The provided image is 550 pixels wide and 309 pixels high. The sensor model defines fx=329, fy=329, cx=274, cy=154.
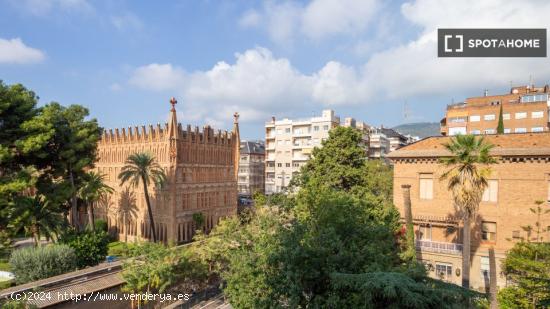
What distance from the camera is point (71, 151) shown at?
1057 inches

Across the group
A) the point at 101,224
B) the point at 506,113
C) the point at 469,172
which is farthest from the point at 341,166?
the point at 506,113

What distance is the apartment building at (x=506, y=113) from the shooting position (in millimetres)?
48312

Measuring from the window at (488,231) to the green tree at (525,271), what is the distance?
2620 mm

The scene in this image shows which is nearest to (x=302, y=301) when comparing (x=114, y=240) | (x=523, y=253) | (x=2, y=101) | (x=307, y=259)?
(x=307, y=259)

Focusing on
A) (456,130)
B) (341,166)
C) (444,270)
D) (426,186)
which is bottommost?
(444,270)

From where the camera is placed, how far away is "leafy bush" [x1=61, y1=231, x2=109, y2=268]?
73.3 feet

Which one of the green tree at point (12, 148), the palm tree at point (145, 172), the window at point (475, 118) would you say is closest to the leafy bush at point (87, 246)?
the green tree at point (12, 148)

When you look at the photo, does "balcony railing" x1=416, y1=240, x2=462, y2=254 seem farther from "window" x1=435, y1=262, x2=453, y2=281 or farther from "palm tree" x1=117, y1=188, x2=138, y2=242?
"palm tree" x1=117, y1=188, x2=138, y2=242

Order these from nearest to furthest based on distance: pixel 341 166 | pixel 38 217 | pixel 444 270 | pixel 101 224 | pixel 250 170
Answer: pixel 38 217
pixel 444 270
pixel 341 166
pixel 101 224
pixel 250 170

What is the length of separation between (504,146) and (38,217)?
34163 millimetres

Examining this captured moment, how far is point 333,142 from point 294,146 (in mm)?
33587

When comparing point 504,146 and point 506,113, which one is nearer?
point 504,146

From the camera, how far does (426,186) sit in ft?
86.1

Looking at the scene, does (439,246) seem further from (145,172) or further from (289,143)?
(289,143)
